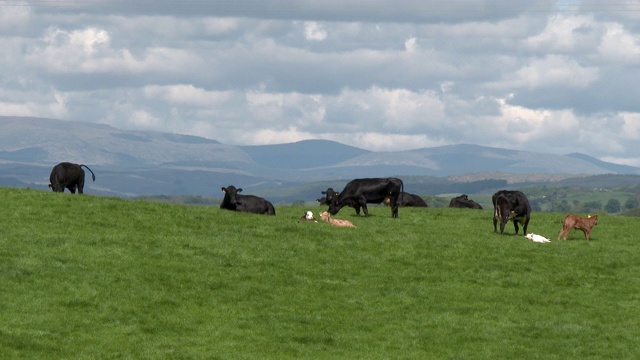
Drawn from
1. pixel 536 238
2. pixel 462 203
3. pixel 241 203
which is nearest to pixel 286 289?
pixel 536 238

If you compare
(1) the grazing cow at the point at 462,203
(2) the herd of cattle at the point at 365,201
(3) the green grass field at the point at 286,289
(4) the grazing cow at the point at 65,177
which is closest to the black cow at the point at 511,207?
(2) the herd of cattle at the point at 365,201

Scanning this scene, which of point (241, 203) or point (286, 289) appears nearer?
point (286, 289)

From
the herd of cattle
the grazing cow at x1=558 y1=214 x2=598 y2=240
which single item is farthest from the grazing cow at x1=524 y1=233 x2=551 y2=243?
the grazing cow at x1=558 y1=214 x2=598 y2=240

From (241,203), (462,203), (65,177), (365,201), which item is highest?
(65,177)

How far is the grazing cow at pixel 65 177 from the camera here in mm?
47656

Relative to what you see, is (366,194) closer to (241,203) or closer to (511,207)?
(241,203)

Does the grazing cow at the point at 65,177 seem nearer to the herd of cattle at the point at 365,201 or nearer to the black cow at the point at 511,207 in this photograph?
the herd of cattle at the point at 365,201

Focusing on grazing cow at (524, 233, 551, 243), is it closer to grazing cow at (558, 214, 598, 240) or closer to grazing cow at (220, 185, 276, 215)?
grazing cow at (558, 214, 598, 240)

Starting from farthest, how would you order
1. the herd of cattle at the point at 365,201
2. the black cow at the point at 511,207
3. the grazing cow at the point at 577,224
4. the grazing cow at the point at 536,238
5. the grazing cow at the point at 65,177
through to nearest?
the grazing cow at the point at 65,177
the black cow at the point at 511,207
the herd of cattle at the point at 365,201
the grazing cow at the point at 577,224
the grazing cow at the point at 536,238

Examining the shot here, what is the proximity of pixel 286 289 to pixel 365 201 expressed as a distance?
19.5m

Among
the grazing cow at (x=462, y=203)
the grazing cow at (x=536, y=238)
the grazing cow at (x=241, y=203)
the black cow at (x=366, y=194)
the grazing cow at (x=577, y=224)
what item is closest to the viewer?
the grazing cow at (x=536, y=238)

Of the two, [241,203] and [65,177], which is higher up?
[65,177]

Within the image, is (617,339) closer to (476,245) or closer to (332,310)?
(332,310)

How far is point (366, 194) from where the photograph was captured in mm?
46094
